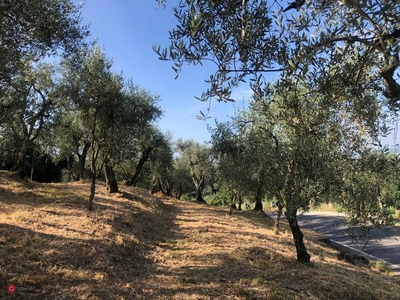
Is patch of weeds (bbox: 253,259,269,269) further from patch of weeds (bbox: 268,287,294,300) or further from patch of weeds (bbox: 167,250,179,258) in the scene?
patch of weeds (bbox: 167,250,179,258)

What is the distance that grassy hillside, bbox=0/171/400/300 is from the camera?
686cm

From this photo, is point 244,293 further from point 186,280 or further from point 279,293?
point 186,280

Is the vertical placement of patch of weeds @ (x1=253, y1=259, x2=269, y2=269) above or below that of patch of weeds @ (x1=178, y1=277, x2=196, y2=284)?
above

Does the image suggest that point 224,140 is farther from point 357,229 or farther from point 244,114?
point 357,229

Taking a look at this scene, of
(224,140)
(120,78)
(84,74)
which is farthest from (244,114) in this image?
(84,74)

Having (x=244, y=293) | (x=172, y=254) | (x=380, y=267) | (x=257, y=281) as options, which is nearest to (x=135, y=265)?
(x=172, y=254)

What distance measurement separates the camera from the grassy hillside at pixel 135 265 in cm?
686

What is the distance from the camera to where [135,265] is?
9.19m

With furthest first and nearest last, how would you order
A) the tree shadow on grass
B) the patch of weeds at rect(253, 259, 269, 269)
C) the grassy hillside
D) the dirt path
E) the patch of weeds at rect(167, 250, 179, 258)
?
the patch of weeds at rect(167, 250, 179, 258) < the patch of weeds at rect(253, 259, 269, 269) < the dirt path < the grassy hillside < the tree shadow on grass

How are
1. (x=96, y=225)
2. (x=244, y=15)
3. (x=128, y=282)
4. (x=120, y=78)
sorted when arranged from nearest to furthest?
1. (x=244, y=15)
2. (x=128, y=282)
3. (x=96, y=225)
4. (x=120, y=78)

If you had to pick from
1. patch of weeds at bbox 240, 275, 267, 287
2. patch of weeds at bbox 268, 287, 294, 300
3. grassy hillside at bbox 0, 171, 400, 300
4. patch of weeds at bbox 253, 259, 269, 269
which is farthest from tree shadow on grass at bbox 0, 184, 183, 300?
patch of weeds at bbox 253, 259, 269, 269

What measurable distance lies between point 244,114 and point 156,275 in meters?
14.4

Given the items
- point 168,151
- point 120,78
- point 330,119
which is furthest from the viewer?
point 168,151

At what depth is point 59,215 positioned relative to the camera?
1255 cm
